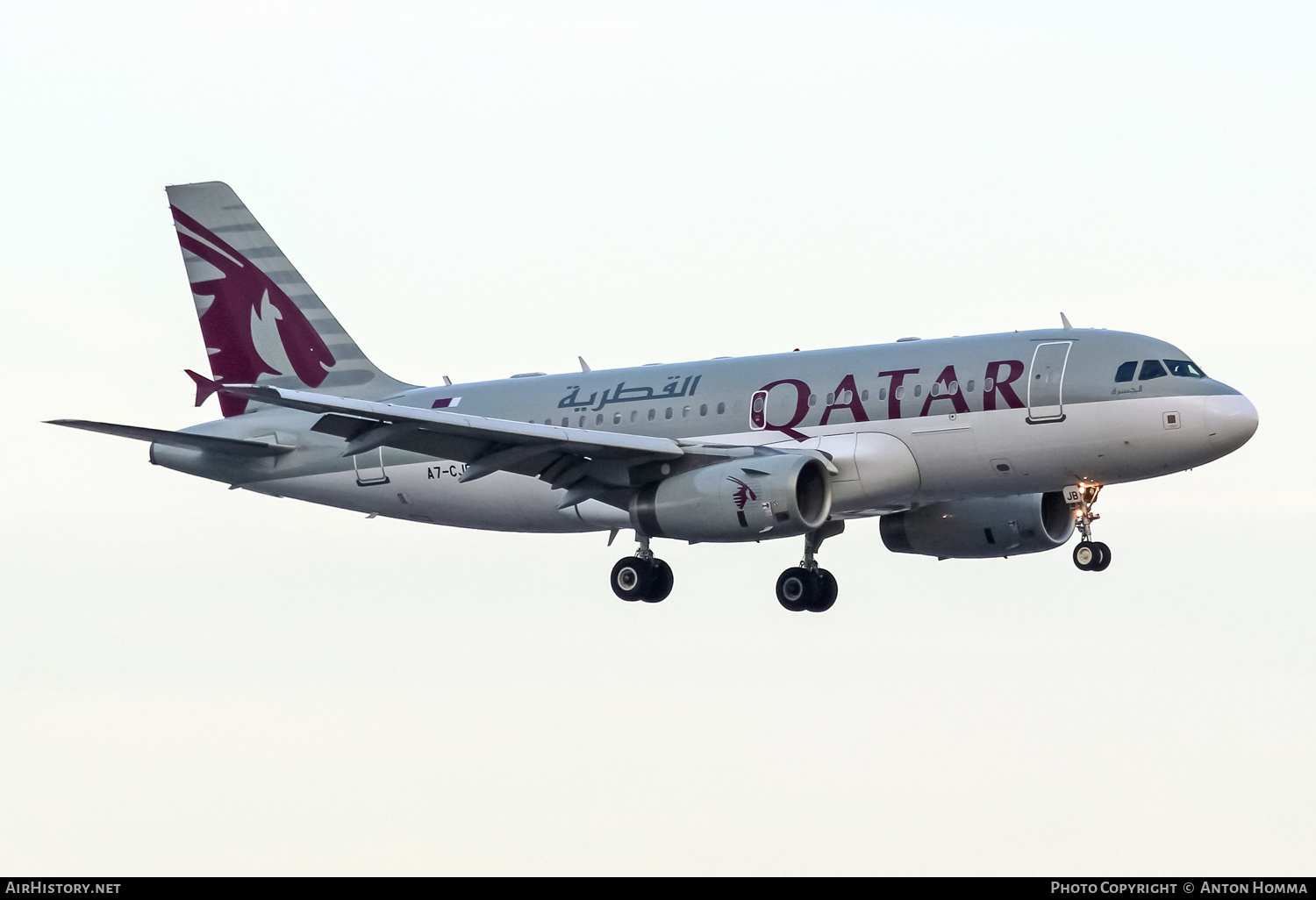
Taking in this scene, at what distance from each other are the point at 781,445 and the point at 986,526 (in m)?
6.16

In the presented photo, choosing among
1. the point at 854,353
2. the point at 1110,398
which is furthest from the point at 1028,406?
the point at 854,353

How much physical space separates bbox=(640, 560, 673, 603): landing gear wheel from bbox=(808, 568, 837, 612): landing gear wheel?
11.0 ft

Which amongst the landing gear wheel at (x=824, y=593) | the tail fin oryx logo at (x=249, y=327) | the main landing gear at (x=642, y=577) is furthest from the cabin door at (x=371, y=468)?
the landing gear wheel at (x=824, y=593)

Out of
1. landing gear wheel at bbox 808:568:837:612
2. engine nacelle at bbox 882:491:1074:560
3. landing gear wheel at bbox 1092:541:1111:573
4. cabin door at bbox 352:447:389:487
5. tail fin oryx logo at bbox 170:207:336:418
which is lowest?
landing gear wheel at bbox 1092:541:1111:573

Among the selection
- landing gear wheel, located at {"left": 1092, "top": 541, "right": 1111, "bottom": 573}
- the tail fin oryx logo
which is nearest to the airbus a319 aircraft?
landing gear wheel, located at {"left": 1092, "top": 541, "right": 1111, "bottom": 573}

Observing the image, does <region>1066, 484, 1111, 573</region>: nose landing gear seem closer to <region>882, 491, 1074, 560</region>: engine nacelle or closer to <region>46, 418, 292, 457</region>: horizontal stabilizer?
<region>882, 491, 1074, 560</region>: engine nacelle

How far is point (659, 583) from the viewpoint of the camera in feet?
135

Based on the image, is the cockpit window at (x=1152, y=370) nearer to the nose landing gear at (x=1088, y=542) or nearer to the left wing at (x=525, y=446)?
the nose landing gear at (x=1088, y=542)

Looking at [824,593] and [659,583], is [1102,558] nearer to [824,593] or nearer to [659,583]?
[824,593]

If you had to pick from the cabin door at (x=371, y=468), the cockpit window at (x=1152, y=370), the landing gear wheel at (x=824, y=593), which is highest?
the cabin door at (x=371, y=468)

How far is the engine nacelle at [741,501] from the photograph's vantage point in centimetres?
3644

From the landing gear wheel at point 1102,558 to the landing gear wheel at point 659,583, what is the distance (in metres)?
9.01

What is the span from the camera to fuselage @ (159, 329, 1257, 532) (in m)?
36.4

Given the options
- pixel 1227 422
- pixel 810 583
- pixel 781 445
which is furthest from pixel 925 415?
pixel 810 583
